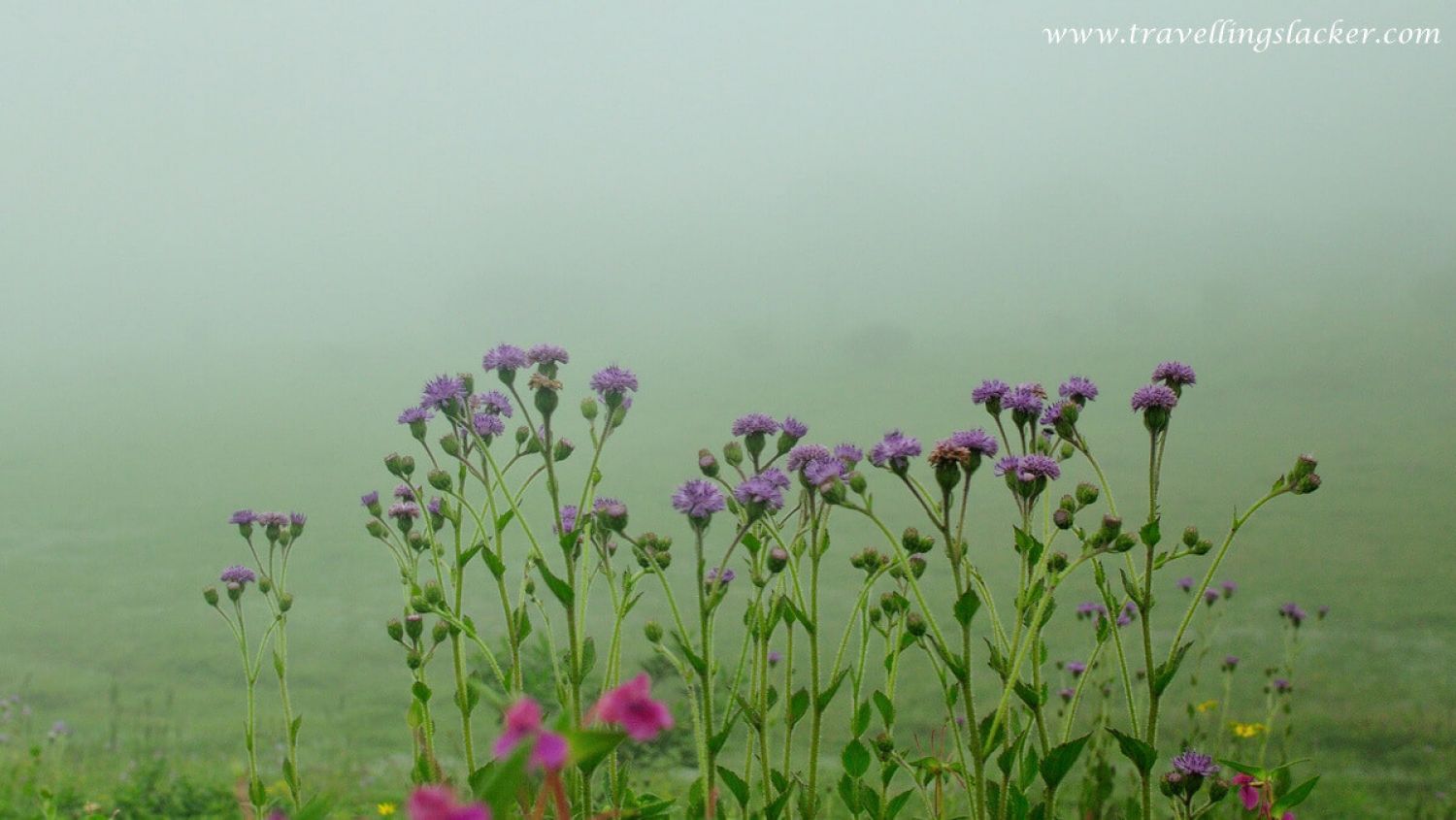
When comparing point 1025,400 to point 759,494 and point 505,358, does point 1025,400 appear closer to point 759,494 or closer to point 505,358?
point 759,494

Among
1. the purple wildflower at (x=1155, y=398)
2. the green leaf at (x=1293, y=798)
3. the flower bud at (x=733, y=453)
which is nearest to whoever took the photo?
the green leaf at (x=1293, y=798)

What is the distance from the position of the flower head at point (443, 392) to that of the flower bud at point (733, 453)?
1.78ft

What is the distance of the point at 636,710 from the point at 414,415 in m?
1.67

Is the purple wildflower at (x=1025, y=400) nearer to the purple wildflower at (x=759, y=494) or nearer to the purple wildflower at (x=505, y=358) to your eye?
the purple wildflower at (x=759, y=494)

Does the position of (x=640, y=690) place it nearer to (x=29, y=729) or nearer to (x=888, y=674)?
(x=888, y=674)

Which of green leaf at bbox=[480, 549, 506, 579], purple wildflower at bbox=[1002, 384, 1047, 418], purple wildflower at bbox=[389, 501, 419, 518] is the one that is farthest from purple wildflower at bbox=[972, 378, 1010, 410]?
purple wildflower at bbox=[389, 501, 419, 518]

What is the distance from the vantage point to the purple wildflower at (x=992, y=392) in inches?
73.5

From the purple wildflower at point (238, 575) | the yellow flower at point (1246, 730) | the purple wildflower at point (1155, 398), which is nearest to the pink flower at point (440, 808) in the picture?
the purple wildflower at point (1155, 398)

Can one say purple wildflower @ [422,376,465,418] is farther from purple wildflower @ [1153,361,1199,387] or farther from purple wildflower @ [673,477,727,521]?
purple wildflower @ [1153,361,1199,387]

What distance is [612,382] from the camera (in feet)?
6.37

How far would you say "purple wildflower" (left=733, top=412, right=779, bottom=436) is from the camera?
1.99 meters

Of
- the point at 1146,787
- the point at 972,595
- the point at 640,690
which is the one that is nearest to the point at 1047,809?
the point at 1146,787

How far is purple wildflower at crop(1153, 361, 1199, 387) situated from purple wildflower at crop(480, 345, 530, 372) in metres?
1.22

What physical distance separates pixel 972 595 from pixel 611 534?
32.1 inches
